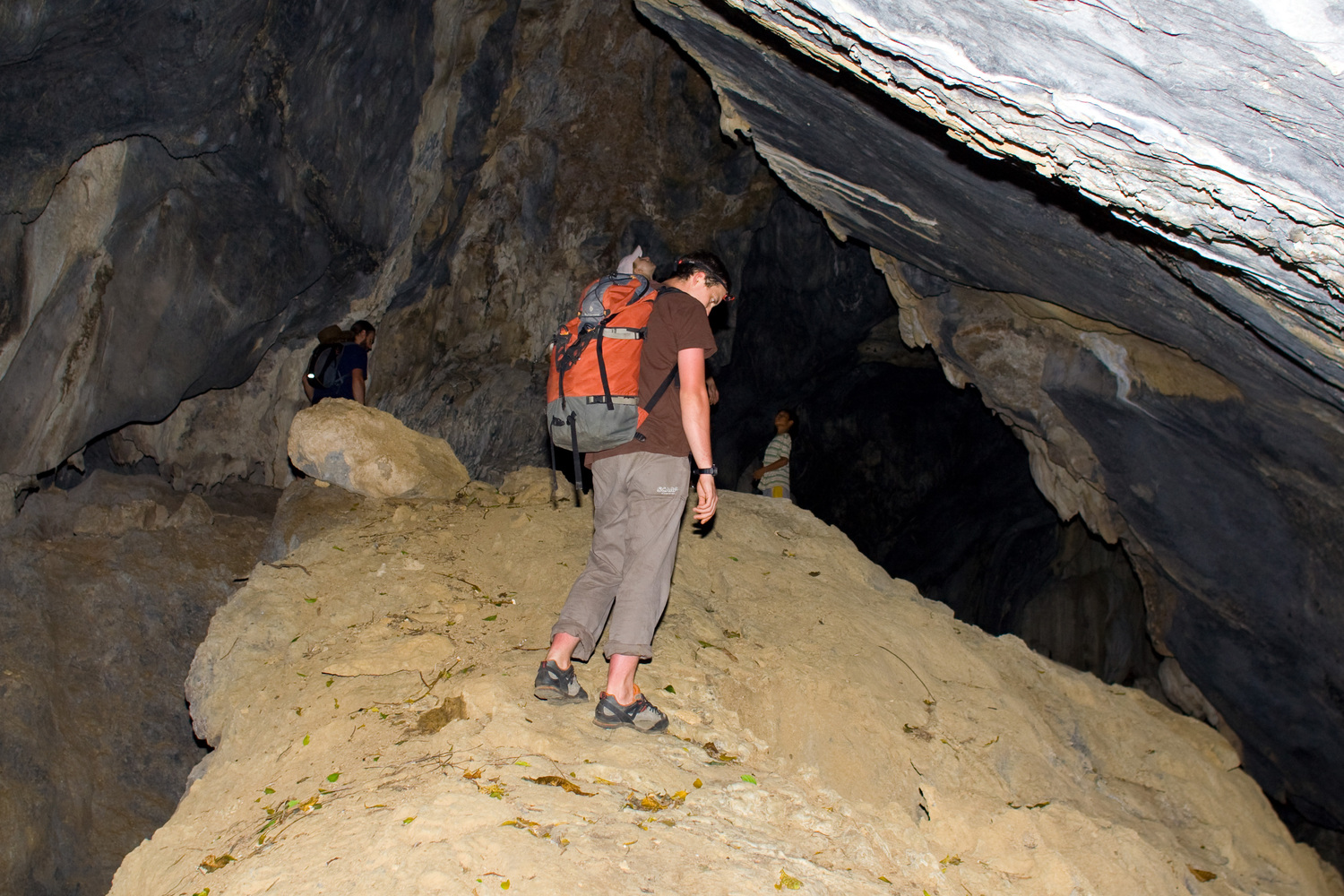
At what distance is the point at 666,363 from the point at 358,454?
2.88m

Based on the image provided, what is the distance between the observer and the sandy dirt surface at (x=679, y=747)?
8.11 feet

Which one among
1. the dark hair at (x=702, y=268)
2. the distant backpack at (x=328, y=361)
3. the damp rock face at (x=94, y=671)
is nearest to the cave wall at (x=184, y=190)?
the distant backpack at (x=328, y=361)

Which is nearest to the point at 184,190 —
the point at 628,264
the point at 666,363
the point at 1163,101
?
the point at 628,264

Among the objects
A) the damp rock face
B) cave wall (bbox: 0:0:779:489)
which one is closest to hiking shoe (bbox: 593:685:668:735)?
the damp rock face

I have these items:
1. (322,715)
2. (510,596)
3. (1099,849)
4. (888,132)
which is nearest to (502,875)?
(322,715)

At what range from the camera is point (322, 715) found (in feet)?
10.8

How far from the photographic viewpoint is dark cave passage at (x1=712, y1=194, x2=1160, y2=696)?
425 inches

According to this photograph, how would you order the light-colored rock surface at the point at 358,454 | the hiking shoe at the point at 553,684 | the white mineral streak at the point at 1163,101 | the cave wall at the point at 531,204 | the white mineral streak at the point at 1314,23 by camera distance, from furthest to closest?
the cave wall at the point at 531,204, the light-colored rock surface at the point at 358,454, the hiking shoe at the point at 553,684, the white mineral streak at the point at 1163,101, the white mineral streak at the point at 1314,23

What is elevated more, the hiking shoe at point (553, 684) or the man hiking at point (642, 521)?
the man hiking at point (642, 521)

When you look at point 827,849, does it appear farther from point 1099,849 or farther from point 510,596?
point 510,596

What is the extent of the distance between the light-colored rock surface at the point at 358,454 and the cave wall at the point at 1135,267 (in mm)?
3292

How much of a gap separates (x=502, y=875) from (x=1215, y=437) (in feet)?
18.4

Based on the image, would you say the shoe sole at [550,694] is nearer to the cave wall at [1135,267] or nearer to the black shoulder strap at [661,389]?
the black shoulder strap at [661,389]

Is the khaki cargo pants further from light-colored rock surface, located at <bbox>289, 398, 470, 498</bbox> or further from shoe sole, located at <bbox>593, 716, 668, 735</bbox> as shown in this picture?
light-colored rock surface, located at <bbox>289, 398, 470, 498</bbox>
